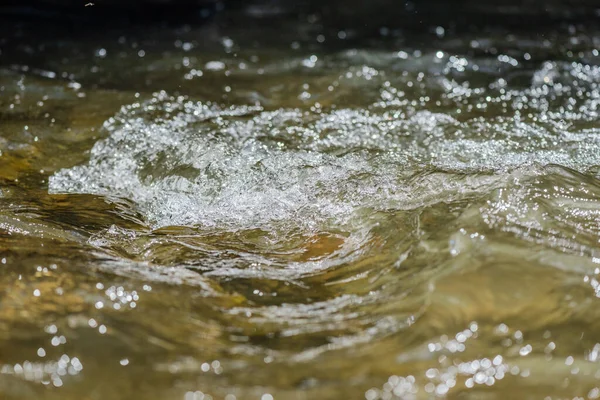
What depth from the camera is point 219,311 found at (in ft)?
7.36

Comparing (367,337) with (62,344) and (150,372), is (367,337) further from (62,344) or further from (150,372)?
(62,344)

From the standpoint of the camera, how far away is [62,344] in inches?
78.5

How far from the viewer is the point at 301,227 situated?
2990 mm

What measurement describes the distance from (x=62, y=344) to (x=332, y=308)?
3.23ft

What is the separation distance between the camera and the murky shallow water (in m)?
1.95

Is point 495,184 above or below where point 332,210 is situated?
above

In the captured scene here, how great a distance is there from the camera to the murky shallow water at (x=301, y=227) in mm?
1954

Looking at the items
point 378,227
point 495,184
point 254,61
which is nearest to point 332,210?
point 378,227

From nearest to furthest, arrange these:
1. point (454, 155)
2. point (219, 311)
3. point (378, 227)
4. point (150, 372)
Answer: point (150, 372) < point (219, 311) < point (378, 227) < point (454, 155)

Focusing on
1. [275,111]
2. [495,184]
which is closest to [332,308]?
[495,184]

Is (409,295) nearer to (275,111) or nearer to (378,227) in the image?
(378,227)

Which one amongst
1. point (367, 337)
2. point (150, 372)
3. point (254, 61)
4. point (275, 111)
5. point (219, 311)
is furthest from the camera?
point (254, 61)

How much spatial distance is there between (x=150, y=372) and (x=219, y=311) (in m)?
0.40

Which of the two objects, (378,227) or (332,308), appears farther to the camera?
(378,227)
